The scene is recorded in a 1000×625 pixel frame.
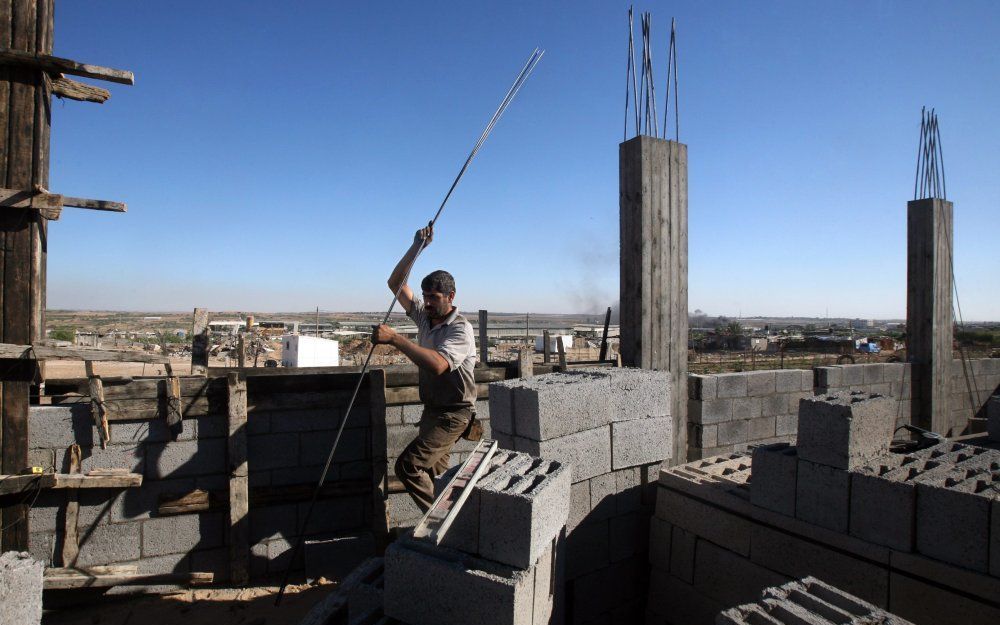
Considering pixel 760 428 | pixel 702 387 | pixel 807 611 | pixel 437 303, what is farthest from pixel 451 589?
pixel 760 428

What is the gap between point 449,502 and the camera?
9.32ft

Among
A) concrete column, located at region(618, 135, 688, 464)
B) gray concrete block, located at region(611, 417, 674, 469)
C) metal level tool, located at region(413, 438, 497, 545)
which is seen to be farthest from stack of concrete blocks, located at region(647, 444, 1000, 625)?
metal level tool, located at region(413, 438, 497, 545)

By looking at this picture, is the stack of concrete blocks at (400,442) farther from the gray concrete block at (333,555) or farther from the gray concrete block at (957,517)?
the gray concrete block at (957,517)

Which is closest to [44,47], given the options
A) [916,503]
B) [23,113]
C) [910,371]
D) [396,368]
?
[23,113]

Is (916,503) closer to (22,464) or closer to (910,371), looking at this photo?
(22,464)

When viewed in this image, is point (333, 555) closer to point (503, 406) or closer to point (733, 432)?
point (503, 406)

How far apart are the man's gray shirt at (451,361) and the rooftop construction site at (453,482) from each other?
0.8 inches

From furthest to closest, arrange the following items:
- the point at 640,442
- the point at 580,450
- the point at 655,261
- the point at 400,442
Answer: the point at 655,261, the point at 400,442, the point at 640,442, the point at 580,450

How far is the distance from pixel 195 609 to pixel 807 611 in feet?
14.1

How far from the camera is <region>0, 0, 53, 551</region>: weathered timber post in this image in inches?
167

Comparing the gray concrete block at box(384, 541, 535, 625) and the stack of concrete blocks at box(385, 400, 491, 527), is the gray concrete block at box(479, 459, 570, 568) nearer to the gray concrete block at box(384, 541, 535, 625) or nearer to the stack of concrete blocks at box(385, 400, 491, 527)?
the gray concrete block at box(384, 541, 535, 625)

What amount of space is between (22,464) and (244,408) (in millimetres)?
A: 1539

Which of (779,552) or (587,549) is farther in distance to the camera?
(587,549)

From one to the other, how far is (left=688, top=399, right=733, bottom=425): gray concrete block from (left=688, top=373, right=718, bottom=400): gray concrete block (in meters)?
0.06
